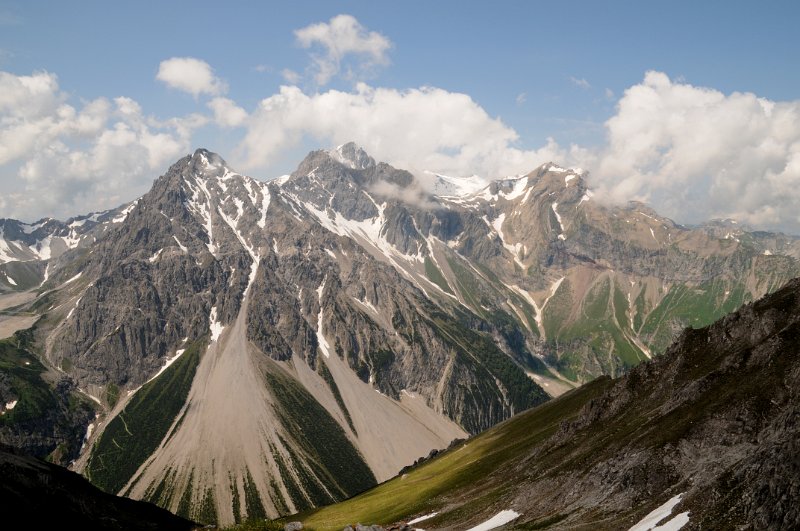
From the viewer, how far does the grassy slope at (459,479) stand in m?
103

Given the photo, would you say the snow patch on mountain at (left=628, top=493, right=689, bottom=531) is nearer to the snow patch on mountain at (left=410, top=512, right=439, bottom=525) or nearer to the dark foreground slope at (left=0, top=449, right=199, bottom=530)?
the snow patch on mountain at (left=410, top=512, right=439, bottom=525)

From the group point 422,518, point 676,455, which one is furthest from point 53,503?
point 676,455

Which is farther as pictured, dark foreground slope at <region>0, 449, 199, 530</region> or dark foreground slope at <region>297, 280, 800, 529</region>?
dark foreground slope at <region>0, 449, 199, 530</region>

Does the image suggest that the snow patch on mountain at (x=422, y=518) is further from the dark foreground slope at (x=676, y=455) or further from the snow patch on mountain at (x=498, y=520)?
the snow patch on mountain at (x=498, y=520)

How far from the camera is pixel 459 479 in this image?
12194cm

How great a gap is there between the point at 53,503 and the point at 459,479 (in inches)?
3072

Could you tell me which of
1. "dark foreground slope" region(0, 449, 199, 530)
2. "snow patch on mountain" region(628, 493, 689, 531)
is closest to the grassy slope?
"dark foreground slope" region(0, 449, 199, 530)

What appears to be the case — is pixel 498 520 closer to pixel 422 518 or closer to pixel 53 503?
pixel 422 518

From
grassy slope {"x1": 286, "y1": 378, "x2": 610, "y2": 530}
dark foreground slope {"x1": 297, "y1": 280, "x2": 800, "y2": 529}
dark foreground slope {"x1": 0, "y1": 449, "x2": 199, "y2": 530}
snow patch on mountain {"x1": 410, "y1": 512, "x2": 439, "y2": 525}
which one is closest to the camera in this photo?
dark foreground slope {"x1": 297, "y1": 280, "x2": 800, "y2": 529}

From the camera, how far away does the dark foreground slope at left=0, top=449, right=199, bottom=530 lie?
75.1 meters

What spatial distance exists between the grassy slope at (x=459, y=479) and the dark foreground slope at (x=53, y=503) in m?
33.6

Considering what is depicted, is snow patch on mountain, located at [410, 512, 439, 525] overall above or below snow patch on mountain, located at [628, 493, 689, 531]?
below

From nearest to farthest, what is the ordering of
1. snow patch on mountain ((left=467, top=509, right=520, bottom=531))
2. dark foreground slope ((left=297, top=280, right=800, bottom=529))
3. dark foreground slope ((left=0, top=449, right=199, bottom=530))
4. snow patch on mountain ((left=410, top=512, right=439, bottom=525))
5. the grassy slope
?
dark foreground slope ((left=297, top=280, right=800, bottom=529))
snow patch on mountain ((left=467, top=509, right=520, bottom=531))
dark foreground slope ((left=0, top=449, right=199, bottom=530))
snow patch on mountain ((left=410, top=512, right=439, bottom=525))
the grassy slope

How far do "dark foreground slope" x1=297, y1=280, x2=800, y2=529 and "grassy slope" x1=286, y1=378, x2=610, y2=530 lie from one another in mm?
677
